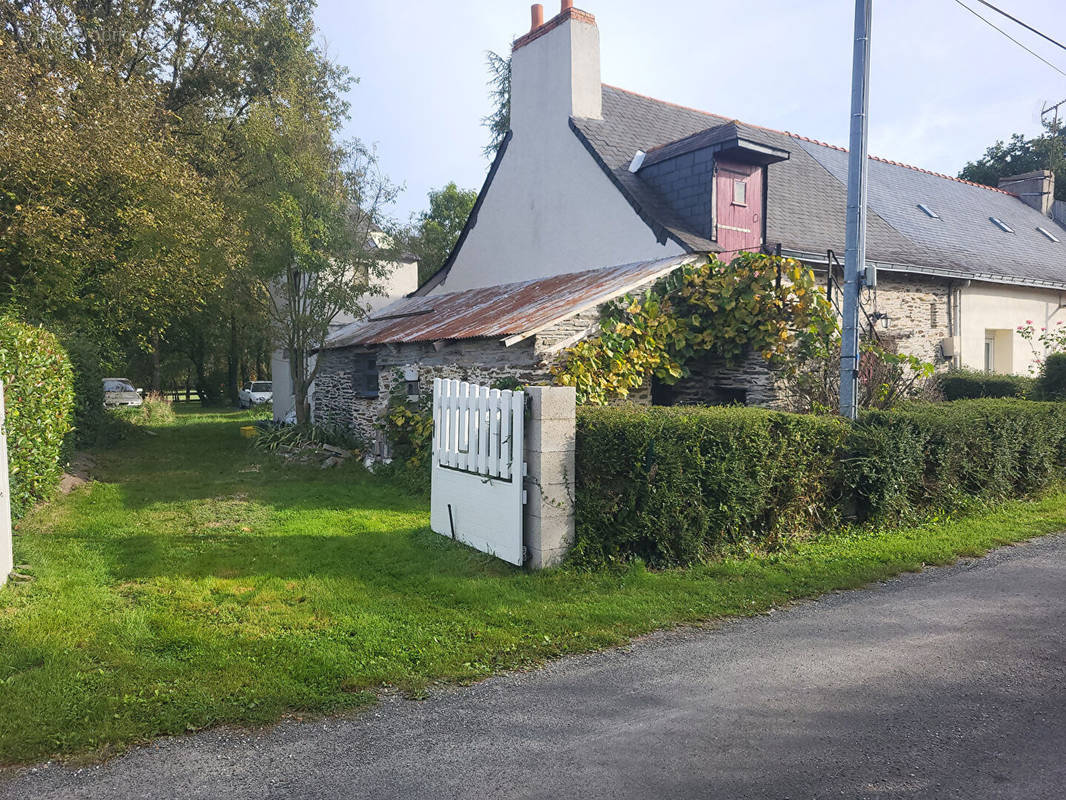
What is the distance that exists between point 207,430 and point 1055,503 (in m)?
20.8

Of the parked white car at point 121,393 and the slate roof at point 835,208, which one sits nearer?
the slate roof at point 835,208

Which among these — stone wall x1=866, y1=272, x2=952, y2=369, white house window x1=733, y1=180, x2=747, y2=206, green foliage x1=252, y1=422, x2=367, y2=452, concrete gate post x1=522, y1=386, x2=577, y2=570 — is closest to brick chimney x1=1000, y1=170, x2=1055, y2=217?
stone wall x1=866, y1=272, x2=952, y2=369

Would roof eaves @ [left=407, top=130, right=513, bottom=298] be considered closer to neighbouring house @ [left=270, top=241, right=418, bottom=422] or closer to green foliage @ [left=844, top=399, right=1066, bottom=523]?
neighbouring house @ [left=270, top=241, right=418, bottom=422]

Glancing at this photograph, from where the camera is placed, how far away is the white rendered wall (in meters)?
15.6

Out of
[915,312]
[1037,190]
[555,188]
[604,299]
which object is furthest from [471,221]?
[1037,190]

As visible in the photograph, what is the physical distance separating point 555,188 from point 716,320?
5.30 meters

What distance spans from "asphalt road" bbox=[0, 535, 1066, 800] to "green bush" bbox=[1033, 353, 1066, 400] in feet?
33.3

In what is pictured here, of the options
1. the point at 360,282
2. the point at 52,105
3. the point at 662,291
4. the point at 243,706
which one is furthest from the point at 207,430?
the point at 243,706

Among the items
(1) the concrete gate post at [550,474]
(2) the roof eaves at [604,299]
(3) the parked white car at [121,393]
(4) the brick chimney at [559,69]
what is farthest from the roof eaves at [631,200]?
(3) the parked white car at [121,393]

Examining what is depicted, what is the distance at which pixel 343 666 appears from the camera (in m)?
4.26

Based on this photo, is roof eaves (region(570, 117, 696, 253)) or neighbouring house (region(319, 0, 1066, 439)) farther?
neighbouring house (region(319, 0, 1066, 439))

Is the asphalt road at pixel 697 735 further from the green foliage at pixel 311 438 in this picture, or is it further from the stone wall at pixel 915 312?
the green foliage at pixel 311 438

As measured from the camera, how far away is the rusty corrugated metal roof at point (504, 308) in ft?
34.6

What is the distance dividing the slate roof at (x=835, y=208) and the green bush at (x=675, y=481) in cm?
549
